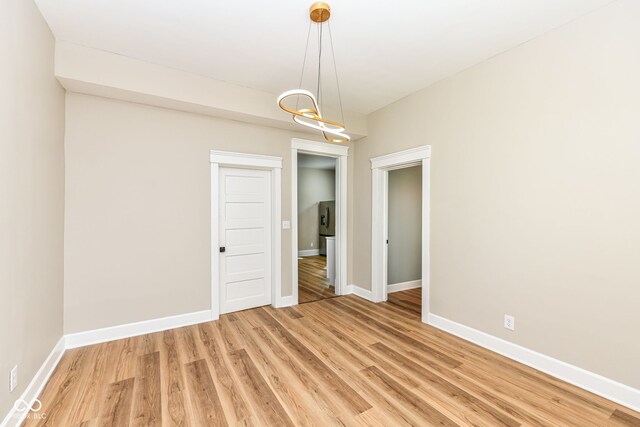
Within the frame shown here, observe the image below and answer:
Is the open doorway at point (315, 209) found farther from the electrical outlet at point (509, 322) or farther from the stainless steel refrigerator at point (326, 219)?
the electrical outlet at point (509, 322)

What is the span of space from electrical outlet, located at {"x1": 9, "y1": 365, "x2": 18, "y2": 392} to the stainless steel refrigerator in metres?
6.84

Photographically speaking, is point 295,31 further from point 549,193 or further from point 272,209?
point 549,193

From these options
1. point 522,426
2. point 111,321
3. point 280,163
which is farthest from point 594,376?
point 111,321

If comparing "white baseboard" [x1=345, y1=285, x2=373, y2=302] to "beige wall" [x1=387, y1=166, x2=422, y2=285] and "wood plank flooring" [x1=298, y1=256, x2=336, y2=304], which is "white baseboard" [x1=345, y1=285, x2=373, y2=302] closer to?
"wood plank flooring" [x1=298, y1=256, x2=336, y2=304]

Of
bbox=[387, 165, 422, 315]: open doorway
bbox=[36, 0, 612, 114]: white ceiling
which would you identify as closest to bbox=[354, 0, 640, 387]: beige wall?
bbox=[36, 0, 612, 114]: white ceiling

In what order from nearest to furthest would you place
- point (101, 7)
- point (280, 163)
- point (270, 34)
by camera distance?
point (101, 7), point (270, 34), point (280, 163)

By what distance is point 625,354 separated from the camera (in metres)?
2.05

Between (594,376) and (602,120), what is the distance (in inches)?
76.2

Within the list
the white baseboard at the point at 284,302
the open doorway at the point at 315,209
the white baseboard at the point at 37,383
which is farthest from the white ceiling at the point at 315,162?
the white baseboard at the point at 37,383

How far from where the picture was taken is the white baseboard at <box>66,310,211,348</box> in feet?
9.49

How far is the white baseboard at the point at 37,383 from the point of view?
1750 millimetres

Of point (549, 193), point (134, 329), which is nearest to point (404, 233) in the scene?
point (549, 193)

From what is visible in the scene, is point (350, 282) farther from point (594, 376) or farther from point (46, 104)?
point (46, 104)

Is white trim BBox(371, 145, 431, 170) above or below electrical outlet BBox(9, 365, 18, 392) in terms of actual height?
above
